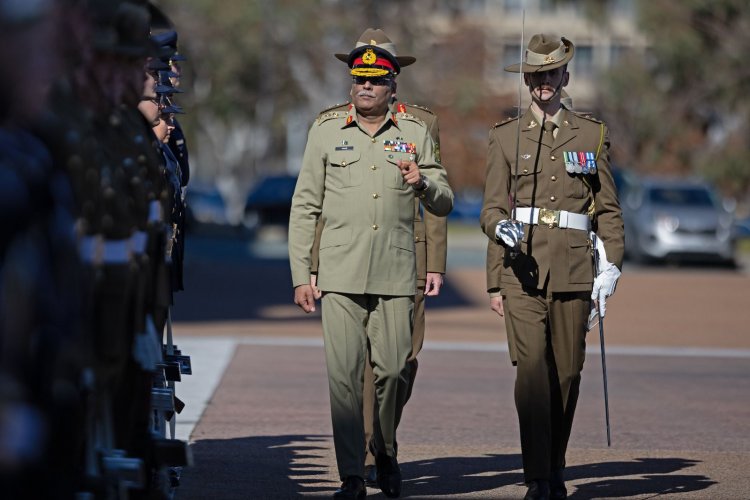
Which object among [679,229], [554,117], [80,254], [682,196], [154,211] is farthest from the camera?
[682,196]

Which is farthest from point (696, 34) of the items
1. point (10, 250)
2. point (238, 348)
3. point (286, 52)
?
point (10, 250)

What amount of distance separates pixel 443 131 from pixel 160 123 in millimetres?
57045

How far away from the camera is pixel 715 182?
48656 mm

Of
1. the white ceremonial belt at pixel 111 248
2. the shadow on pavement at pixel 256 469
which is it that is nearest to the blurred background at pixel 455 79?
the shadow on pavement at pixel 256 469

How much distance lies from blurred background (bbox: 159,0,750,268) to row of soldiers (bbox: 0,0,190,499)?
3866cm

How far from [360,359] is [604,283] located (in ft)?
4.08

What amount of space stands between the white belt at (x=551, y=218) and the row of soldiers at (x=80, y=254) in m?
2.22

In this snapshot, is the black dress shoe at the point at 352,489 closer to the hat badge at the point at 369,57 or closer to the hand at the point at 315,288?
the hand at the point at 315,288

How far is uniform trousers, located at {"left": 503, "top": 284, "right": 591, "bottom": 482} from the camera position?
7.84m

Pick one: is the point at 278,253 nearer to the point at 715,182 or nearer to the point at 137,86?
the point at 715,182

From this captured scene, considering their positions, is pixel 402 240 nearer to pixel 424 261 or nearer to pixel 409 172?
pixel 409 172

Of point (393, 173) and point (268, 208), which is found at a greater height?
point (268, 208)

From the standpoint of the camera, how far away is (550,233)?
8.10 meters

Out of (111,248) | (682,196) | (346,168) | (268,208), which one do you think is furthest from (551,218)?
(268,208)
